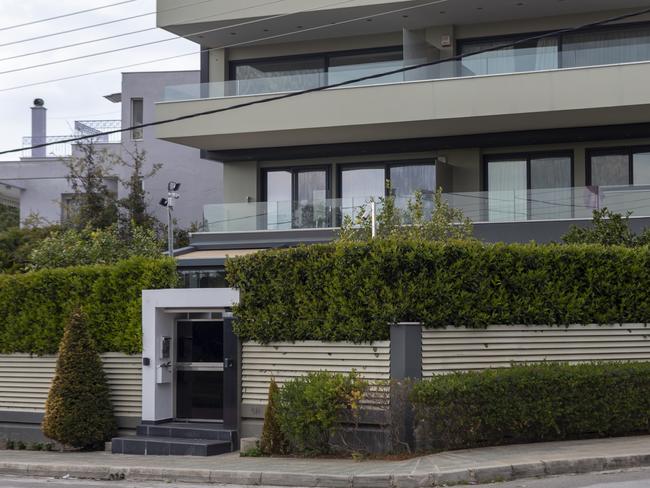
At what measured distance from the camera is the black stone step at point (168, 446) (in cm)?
1861

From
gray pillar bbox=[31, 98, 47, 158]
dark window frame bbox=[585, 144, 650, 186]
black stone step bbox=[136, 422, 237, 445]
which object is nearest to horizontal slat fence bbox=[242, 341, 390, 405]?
black stone step bbox=[136, 422, 237, 445]

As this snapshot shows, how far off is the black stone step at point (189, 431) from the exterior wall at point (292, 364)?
1.07ft

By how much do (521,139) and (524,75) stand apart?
2243mm

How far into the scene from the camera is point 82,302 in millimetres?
21156

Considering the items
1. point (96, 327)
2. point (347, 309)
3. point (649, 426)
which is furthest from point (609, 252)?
point (96, 327)

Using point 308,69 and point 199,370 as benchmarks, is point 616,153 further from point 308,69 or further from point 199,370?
point 199,370

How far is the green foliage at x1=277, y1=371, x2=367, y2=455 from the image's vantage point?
→ 16.6 metres

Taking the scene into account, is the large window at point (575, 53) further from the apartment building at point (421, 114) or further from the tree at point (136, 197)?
the tree at point (136, 197)

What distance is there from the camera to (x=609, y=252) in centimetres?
1812

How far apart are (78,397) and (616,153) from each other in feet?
53.3

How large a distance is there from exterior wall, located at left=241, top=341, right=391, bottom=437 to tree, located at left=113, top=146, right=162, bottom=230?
18.8m

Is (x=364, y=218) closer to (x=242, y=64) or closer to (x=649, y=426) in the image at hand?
(x=649, y=426)

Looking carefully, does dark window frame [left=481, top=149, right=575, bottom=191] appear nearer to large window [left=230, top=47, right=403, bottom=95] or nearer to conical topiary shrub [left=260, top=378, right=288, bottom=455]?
large window [left=230, top=47, right=403, bottom=95]

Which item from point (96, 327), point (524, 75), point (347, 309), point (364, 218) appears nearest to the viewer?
point (347, 309)
